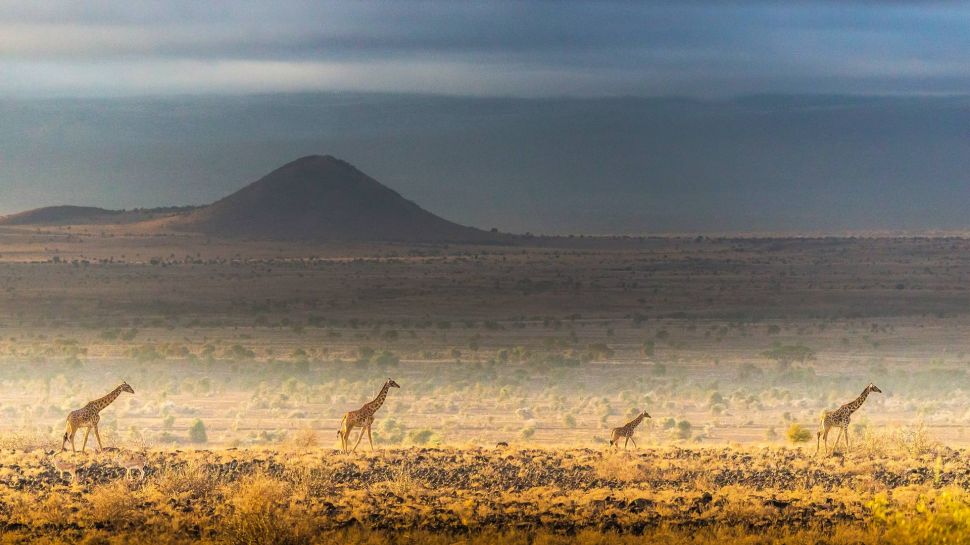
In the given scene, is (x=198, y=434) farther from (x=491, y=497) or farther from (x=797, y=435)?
(x=491, y=497)

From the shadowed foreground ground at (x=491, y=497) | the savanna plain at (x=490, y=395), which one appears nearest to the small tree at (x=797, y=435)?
the savanna plain at (x=490, y=395)

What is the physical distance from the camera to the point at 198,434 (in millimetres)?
39500

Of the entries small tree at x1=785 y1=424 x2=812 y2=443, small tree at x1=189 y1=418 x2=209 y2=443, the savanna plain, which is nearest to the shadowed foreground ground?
the savanna plain

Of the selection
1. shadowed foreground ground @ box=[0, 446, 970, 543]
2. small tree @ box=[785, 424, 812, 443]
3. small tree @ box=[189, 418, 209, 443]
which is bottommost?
small tree @ box=[189, 418, 209, 443]

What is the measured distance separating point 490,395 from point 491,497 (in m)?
29.7

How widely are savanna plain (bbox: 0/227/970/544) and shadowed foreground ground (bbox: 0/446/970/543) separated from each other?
8cm

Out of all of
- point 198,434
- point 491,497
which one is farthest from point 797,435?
point 198,434

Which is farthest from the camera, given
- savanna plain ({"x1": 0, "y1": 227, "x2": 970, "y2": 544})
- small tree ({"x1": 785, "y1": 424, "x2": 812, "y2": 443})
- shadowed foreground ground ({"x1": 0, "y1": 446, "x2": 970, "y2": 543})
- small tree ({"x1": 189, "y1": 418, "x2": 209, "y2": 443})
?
small tree ({"x1": 189, "y1": 418, "x2": 209, "y2": 443})

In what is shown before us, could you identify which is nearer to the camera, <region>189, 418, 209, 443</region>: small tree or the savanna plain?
the savanna plain

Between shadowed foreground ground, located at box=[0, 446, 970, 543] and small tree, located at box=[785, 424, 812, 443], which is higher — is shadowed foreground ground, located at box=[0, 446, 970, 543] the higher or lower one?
the lower one

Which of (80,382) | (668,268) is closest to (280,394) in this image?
(80,382)

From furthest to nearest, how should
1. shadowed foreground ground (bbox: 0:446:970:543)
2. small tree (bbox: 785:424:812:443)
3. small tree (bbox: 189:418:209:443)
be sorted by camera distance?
1. small tree (bbox: 189:418:209:443)
2. small tree (bbox: 785:424:812:443)
3. shadowed foreground ground (bbox: 0:446:970:543)

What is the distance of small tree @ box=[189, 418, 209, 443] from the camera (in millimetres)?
39188

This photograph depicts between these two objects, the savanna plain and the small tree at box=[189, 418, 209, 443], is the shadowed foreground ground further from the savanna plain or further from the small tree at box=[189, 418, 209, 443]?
the small tree at box=[189, 418, 209, 443]
